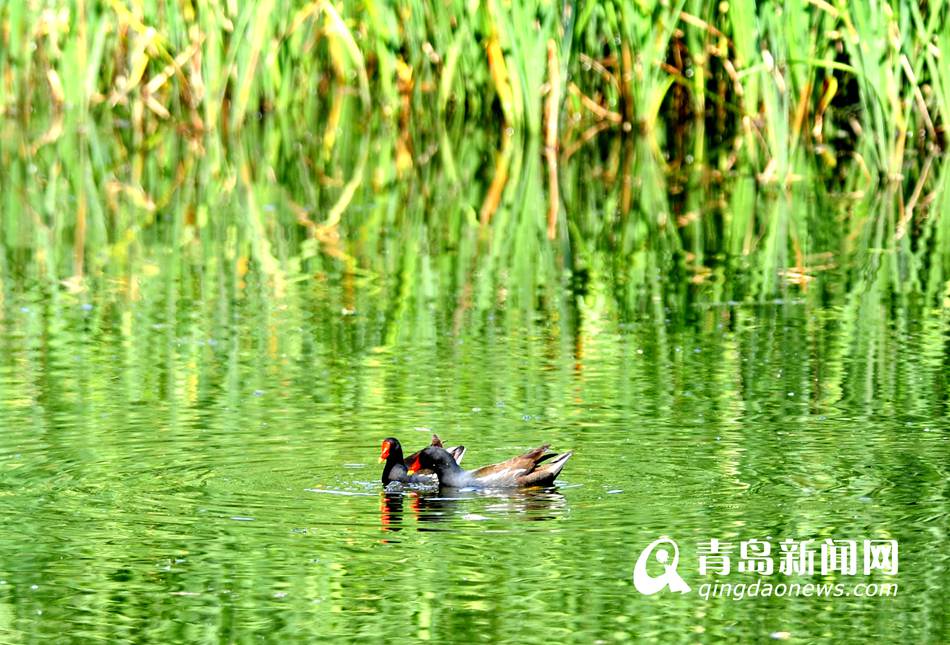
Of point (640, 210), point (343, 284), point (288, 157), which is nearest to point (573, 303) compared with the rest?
point (343, 284)

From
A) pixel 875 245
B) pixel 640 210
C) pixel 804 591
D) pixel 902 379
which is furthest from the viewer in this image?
pixel 640 210

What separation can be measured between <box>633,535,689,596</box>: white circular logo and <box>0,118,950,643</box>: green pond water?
0.19 ft

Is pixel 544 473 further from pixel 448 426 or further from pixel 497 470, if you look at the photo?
pixel 448 426

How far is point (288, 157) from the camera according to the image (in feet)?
70.7

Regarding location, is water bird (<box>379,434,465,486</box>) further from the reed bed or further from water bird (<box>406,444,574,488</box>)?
the reed bed

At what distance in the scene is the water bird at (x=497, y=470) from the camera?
784 centimetres

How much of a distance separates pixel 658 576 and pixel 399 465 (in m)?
1.62

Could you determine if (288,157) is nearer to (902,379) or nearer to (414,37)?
(414,37)

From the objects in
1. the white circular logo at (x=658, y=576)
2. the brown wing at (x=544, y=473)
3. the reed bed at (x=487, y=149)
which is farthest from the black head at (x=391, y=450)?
the reed bed at (x=487, y=149)

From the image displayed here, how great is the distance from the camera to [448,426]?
30.0ft

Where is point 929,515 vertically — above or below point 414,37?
below

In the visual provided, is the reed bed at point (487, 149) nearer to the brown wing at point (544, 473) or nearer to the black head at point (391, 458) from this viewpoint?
the black head at point (391, 458)

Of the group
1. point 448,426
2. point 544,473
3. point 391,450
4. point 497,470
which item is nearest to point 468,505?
point 497,470

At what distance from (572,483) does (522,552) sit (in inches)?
39.7
